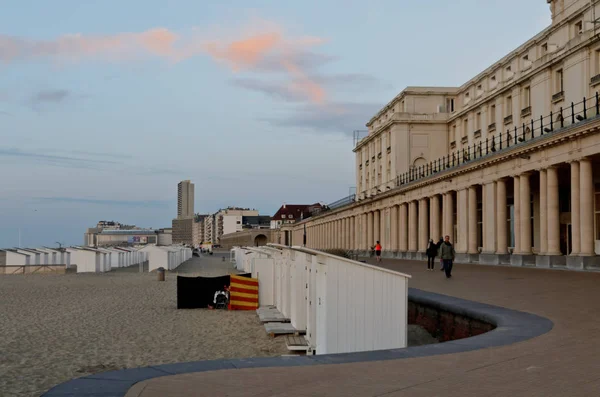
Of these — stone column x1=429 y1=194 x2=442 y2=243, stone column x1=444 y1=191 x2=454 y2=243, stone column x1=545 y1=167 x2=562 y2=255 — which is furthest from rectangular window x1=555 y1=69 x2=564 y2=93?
stone column x1=545 y1=167 x2=562 y2=255

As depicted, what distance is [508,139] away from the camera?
122 feet

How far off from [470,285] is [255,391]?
1563cm

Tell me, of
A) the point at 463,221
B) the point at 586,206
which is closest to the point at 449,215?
the point at 463,221

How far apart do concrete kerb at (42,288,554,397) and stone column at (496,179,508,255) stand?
25585mm

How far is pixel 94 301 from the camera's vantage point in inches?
1009

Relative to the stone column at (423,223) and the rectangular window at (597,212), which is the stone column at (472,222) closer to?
the rectangular window at (597,212)

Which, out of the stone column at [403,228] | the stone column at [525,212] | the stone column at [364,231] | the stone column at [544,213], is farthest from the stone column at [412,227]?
the stone column at [544,213]

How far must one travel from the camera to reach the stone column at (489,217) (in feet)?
129

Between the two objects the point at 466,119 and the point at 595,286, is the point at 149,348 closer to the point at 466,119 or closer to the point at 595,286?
the point at 595,286

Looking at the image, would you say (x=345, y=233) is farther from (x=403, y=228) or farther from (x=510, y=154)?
(x=510, y=154)

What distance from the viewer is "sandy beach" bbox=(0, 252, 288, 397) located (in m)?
11.8

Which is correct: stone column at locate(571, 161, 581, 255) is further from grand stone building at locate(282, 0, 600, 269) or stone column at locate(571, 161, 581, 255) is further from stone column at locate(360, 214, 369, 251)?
stone column at locate(360, 214, 369, 251)

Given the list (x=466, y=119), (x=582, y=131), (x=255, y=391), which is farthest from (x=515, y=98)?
(x=255, y=391)

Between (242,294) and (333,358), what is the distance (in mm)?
14889
